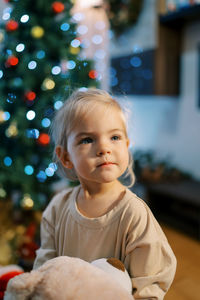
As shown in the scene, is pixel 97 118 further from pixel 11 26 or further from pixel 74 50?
pixel 11 26

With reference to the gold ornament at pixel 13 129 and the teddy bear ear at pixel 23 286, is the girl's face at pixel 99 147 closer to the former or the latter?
the teddy bear ear at pixel 23 286

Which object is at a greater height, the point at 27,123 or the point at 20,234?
the point at 27,123

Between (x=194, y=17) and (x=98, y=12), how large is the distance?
1049mm

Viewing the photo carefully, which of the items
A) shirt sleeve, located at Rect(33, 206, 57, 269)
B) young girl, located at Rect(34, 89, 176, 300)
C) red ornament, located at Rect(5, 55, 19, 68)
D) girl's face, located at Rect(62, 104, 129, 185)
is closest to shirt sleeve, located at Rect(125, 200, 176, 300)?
young girl, located at Rect(34, 89, 176, 300)

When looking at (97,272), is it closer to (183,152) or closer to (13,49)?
(13,49)

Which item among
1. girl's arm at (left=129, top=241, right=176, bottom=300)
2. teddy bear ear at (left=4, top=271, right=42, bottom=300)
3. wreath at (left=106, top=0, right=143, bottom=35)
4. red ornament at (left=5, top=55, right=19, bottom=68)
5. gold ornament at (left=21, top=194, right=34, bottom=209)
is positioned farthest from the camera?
wreath at (left=106, top=0, right=143, bottom=35)

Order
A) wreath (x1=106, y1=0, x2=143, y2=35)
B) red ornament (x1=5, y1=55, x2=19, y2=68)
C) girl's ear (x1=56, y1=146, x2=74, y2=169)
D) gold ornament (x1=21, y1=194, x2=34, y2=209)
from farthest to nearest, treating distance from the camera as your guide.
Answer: wreath (x1=106, y1=0, x2=143, y2=35)
gold ornament (x1=21, y1=194, x2=34, y2=209)
red ornament (x1=5, y1=55, x2=19, y2=68)
girl's ear (x1=56, y1=146, x2=74, y2=169)

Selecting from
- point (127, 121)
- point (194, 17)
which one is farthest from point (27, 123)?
point (194, 17)

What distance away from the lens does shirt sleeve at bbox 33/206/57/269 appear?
0.75 m

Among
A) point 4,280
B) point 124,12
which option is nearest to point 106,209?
point 4,280

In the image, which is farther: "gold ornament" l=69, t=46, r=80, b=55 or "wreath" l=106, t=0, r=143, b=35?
"wreath" l=106, t=0, r=143, b=35

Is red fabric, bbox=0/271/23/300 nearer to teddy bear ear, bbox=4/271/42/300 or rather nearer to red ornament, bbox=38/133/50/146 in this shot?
teddy bear ear, bbox=4/271/42/300

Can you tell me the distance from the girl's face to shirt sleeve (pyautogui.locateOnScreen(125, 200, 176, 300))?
135 millimetres

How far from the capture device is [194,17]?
2234 mm
